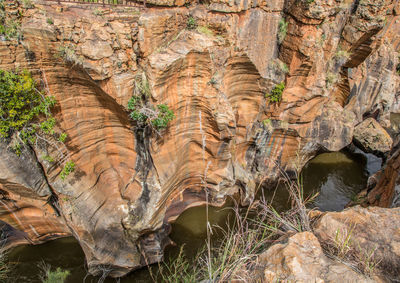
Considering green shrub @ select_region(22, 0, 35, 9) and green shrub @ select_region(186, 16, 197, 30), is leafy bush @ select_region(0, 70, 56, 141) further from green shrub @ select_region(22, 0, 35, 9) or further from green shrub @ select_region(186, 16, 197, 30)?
green shrub @ select_region(186, 16, 197, 30)

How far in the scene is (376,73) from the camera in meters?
12.5

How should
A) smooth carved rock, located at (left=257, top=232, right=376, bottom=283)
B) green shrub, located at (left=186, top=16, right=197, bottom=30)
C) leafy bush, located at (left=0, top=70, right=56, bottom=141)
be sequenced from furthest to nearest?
green shrub, located at (left=186, top=16, right=197, bottom=30), leafy bush, located at (left=0, top=70, right=56, bottom=141), smooth carved rock, located at (left=257, top=232, right=376, bottom=283)

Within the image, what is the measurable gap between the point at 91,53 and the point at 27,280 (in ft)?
24.1

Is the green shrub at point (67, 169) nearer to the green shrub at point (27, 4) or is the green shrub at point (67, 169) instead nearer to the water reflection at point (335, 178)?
the green shrub at point (27, 4)

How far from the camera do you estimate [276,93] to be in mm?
9203

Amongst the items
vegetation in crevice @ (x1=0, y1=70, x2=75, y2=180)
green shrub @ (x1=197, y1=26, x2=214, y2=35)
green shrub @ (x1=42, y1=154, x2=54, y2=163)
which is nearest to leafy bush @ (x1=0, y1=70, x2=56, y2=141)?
vegetation in crevice @ (x1=0, y1=70, x2=75, y2=180)

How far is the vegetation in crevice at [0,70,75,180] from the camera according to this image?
18.1 ft

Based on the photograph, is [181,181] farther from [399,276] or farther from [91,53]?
[399,276]

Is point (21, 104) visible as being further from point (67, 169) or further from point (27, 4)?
point (27, 4)

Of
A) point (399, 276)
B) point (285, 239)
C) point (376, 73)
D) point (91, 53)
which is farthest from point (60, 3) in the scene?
point (376, 73)

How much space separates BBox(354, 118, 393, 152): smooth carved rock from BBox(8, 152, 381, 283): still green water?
3.58 feet

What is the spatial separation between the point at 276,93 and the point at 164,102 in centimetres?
459

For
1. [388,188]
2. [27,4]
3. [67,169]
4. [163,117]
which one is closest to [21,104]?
[67,169]

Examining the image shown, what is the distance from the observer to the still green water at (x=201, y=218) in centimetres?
795
